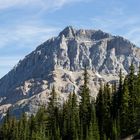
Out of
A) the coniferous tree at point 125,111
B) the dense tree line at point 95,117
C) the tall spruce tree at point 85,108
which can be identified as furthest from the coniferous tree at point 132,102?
the tall spruce tree at point 85,108

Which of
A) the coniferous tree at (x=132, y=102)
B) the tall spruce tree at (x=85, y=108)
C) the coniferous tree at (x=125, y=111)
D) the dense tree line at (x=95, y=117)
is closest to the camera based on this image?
the coniferous tree at (x=132, y=102)

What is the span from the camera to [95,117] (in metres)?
117

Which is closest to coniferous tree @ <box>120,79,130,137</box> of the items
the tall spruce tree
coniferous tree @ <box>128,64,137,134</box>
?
coniferous tree @ <box>128,64,137,134</box>

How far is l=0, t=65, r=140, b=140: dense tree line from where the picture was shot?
106000 millimetres

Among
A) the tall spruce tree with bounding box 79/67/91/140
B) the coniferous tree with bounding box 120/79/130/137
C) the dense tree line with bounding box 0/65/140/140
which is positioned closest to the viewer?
the coniferous tree with bounding box 120/79/130/137

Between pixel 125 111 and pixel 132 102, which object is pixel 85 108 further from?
pixel 125 111

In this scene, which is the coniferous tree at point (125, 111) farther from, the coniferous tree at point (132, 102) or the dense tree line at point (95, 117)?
the coniferous tree at point (132, 102)

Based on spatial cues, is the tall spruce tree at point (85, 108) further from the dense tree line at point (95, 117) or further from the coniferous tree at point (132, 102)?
the coniferous tree at point (132, 102)

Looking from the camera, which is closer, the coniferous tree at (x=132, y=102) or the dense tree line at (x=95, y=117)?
the coniferous tree at (x=132, y=102)

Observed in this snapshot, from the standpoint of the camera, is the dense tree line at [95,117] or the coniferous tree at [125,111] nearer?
the coniferous tree at [125,111]

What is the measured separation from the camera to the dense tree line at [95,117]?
106m

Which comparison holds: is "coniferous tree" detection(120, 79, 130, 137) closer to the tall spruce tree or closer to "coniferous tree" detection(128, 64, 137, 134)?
"coniferous tree" detection(128, 64, 137, 134)

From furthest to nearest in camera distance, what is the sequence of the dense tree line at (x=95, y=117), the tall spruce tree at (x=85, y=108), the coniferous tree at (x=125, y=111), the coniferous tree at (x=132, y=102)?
the tall spruce tree at (x=85, y=108)
the dense tree line at (x=95, y=117)
the coniferous tree at (x=125, y=111)
the coniferous tree at (x=132, y=102)

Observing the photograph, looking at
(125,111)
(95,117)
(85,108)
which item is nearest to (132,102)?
(125,111)
